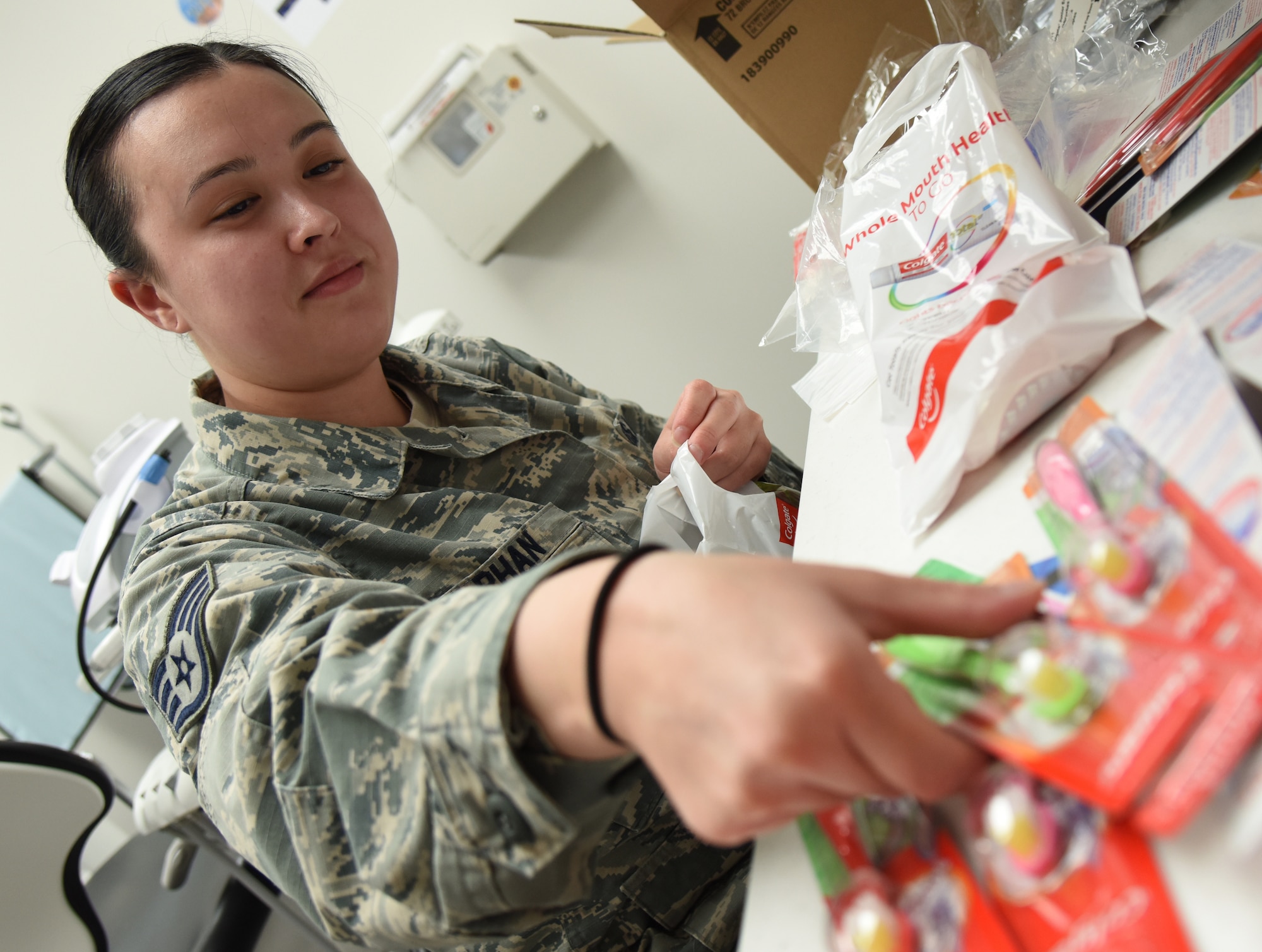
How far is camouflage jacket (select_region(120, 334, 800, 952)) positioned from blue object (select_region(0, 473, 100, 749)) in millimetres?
1492

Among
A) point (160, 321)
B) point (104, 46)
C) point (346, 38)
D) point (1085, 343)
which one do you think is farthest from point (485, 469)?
point (104, 46)

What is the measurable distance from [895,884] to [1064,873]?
0.24ft

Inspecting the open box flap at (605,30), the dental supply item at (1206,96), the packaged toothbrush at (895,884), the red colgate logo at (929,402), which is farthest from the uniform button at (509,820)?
the open box flap at (605,30)

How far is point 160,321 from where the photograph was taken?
92 centimetres

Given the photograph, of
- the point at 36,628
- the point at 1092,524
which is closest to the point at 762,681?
the point at 1092,524

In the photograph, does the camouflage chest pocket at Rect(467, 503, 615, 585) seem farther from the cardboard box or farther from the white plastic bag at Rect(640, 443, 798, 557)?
the cardboard box

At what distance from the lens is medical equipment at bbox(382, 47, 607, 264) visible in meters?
1.66

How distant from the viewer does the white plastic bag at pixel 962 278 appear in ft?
1.72

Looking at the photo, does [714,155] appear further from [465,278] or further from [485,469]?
[485,469]

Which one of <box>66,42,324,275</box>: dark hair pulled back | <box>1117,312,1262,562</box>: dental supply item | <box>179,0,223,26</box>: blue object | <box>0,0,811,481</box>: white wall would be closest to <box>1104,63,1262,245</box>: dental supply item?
<box>1117,312,1262,562</box>: dental supply item

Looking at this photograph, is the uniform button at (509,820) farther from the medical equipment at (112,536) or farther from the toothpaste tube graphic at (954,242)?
the medical equipment at (112,536)

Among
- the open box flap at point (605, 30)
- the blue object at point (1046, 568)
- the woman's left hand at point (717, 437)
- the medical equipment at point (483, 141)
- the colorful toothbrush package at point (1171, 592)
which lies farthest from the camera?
the medical equipment at point (483, 141)

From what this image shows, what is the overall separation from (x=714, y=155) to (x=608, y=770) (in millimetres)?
1644

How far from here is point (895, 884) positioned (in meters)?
0.35
